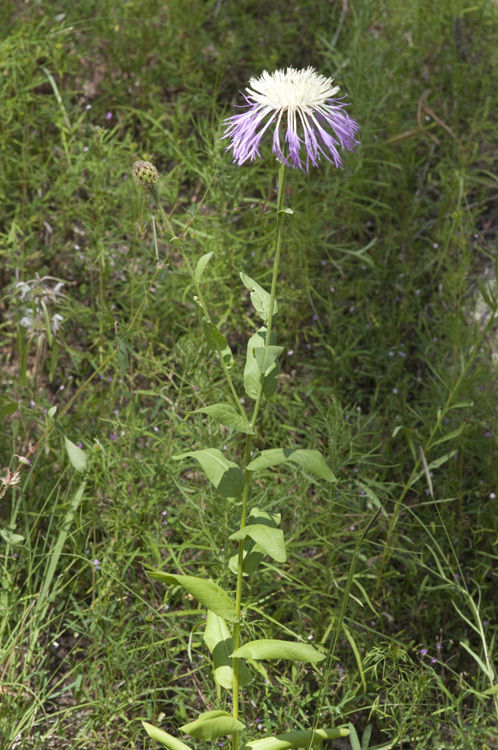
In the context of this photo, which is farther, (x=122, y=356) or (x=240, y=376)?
(x=240, y=376)

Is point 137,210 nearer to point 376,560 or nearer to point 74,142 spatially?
point 74,142

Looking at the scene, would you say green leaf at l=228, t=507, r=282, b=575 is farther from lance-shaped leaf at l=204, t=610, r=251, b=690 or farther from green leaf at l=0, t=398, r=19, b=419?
green leaf at l=0, t=398, r=19, b=419

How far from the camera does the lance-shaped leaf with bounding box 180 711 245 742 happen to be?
4.96ft

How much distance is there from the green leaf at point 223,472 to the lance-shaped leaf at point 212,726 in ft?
1.47

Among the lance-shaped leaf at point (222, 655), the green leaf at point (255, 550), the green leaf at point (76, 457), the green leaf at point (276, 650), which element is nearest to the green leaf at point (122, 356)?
the green leaf at point (76, 457)

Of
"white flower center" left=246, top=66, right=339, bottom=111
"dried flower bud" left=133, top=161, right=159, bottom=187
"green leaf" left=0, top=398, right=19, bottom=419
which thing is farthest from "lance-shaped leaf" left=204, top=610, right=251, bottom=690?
"white flower center" left=246, top=66, right=339, bottom=111

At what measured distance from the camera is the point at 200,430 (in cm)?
221

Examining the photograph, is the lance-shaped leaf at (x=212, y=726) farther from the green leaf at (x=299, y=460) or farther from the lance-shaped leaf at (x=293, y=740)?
the green leaf at (x=299, y=460)

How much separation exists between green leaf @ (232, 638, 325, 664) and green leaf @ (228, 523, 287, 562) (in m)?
0.20

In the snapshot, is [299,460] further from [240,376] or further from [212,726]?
[240,376]

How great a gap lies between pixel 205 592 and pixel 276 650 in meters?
0.19

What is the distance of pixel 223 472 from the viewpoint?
163cm

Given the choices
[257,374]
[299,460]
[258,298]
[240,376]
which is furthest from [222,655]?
[240,376]

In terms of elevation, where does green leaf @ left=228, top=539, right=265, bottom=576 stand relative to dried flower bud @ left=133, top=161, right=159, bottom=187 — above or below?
below
